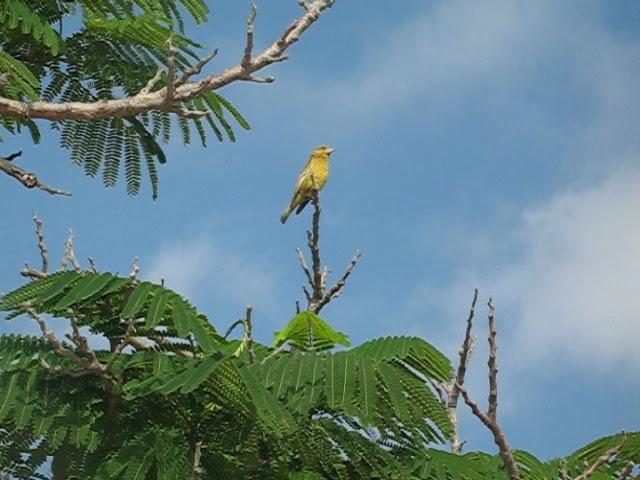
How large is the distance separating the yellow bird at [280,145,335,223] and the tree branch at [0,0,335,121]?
4223 mm

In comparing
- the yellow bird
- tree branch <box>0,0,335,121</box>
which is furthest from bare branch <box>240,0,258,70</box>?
the yellow bird

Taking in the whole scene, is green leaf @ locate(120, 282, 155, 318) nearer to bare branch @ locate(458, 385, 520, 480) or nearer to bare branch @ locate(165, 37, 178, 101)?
bare branch @ locate(165, 37, 178, 101)

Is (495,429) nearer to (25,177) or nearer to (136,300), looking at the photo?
(136,300)

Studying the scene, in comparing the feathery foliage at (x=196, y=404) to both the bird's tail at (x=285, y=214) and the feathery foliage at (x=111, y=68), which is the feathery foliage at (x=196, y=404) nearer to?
the feathery foliage at (x=111, y=68)

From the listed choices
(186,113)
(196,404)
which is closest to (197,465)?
(196,404)

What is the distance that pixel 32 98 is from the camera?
4547mm

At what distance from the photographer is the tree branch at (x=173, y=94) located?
3.97 metres

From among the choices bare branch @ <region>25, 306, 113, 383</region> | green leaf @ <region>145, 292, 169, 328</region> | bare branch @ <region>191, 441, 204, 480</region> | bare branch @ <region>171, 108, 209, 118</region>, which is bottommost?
bare branch @ <region>191, 441, 204, 480</region>

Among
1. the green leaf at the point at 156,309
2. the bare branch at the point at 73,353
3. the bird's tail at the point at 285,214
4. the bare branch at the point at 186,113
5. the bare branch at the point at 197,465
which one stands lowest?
the bare branch at the point at 197,465

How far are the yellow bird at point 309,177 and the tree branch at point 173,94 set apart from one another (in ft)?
13.9

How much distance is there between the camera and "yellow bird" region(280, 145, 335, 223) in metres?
8.52

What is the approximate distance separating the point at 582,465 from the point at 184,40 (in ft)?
7.82

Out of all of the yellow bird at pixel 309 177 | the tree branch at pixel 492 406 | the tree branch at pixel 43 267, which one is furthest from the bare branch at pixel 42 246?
the yellow bird at pixel 309 177

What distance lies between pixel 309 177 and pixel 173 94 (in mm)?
4442
